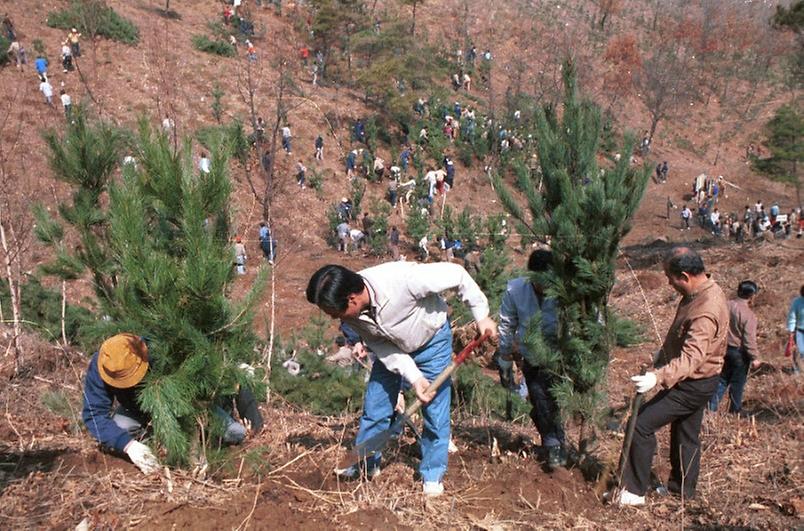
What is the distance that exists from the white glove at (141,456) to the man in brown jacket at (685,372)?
2.51 m

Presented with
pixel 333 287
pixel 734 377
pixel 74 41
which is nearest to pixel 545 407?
pixel 333 287

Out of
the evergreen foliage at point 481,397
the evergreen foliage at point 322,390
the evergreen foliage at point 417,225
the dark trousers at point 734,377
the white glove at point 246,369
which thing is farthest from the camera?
the evergreen foliage at point 417,225

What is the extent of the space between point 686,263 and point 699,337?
1.28 ft

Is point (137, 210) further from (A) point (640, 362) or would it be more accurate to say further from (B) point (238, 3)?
(B) point (238, 3)

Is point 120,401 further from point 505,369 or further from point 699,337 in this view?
point 699,337

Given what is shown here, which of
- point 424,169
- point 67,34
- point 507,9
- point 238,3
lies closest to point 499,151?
point 424,169

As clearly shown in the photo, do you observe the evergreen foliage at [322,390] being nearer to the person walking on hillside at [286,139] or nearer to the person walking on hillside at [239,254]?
the person walking on hillside at [239,254]

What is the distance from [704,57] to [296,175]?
3619cm

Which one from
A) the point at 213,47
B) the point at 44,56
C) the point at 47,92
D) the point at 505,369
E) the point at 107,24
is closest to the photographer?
the point at 505,369

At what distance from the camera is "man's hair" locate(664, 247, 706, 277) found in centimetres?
352

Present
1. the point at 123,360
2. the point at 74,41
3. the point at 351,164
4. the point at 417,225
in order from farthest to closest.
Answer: the point at 351,164, the point at 74,41, the point at 417,225, the point at 123,360

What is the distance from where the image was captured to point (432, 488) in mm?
3602

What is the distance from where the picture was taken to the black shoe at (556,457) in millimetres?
4055

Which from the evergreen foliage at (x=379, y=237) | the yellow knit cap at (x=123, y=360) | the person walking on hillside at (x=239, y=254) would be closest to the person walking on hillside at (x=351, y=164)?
the evergreen foliage at (x=379, y=237)
